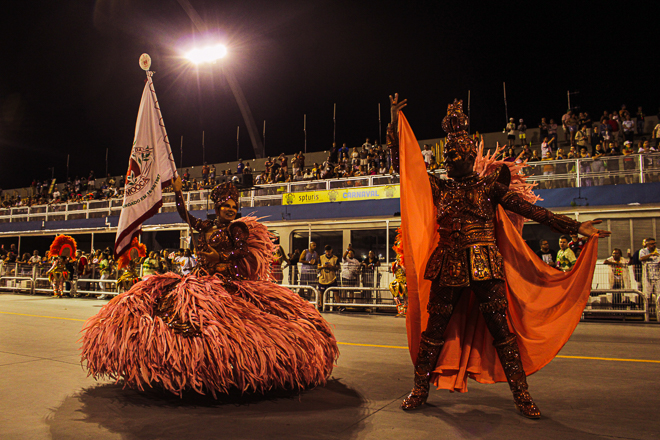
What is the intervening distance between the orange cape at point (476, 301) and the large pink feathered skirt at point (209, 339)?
0.92 metres

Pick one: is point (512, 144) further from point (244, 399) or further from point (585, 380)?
point (244, 399)

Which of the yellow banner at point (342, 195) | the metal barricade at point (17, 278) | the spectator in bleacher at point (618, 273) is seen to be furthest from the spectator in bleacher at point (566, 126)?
the metal barricade at point (17, 278)

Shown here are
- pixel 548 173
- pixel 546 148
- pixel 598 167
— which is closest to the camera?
pixel 598 167

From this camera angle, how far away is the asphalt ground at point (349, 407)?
3.09 m

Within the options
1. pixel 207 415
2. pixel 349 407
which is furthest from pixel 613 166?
pixel 207 415

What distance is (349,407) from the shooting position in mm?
3664

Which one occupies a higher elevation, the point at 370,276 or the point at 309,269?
the point at 309,269

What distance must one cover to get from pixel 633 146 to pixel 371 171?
8691 mm

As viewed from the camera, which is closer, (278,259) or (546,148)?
(278,259)

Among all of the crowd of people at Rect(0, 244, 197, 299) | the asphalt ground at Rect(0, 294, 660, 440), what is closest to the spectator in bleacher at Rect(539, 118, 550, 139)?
the asphalt ground at Rect(0, 294, 660, 440)

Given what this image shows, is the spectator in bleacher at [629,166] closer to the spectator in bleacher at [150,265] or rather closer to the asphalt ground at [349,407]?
the asphalt ground at [349,407]

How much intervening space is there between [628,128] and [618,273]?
7.37 metres

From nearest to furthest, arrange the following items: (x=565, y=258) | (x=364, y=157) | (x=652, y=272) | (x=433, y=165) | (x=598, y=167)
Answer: (x=652, y=272) → (x=565, y=258) → (x=598, y=167) → (x=433, y=165) → (x=364, y=157)

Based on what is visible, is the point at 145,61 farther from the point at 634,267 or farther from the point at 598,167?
the point at 598,167
